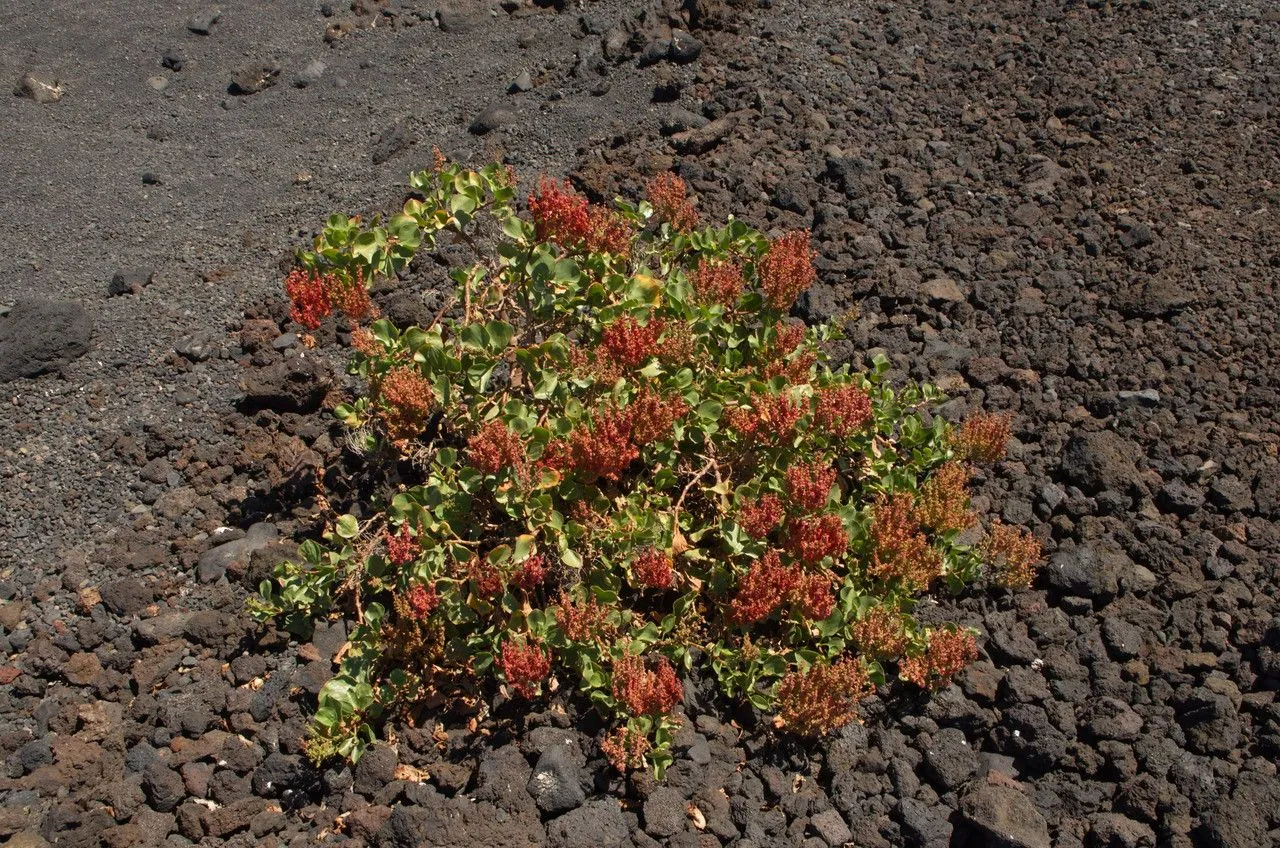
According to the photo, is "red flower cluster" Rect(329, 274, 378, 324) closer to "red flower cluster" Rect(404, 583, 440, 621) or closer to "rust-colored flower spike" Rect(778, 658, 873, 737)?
"red flower cluster" Rect(404, 583, 440, 621)

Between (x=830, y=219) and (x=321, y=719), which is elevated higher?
(x=830, y=219)

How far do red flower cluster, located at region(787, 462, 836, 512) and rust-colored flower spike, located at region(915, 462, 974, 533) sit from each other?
46 centimetres

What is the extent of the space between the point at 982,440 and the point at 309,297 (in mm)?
2556

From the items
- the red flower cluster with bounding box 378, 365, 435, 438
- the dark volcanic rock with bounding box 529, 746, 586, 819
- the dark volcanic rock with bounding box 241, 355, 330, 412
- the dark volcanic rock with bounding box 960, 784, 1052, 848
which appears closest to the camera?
the dark volcanic rock with bounding box 960, 784, 1052, 848

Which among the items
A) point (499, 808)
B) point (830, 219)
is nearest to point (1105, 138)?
point (830, 219)

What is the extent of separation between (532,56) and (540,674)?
16.0 feet

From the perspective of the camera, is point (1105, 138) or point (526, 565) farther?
point (1105, 138)

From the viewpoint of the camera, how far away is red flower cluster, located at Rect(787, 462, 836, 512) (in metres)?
3.61

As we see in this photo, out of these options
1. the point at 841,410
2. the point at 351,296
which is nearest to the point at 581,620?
the point at 841,410

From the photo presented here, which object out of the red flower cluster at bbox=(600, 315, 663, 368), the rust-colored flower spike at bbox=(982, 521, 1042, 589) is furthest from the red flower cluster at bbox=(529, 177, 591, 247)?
the rust-colored flower spike at bbox=(982, 521, 1042, 589)

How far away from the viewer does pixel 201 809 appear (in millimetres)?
3498

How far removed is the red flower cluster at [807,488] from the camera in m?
3.61

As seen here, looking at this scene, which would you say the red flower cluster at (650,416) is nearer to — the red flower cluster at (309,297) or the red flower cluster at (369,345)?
the red flower cluster at (369,345)

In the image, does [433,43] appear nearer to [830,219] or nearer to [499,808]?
[830,219]
